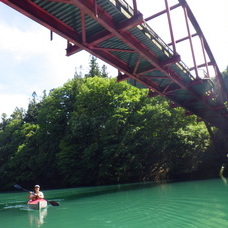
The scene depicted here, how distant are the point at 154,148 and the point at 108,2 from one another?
2347 centimetres

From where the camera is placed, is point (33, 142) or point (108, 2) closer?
point (108, 2)

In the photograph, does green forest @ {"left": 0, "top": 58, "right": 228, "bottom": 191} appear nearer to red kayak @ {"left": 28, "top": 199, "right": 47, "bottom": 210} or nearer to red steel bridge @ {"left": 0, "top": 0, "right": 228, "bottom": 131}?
red steel bridge @ {"left": 0, "top": 0, "right": 228, "bottom": 131}

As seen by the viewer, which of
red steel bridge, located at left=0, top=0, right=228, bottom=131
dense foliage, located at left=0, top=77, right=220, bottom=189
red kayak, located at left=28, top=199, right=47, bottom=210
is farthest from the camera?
dense foliage, located at left=0, top=77, right=220, bottom=189

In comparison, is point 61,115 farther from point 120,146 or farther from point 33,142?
point 120,146

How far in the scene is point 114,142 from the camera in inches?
1230

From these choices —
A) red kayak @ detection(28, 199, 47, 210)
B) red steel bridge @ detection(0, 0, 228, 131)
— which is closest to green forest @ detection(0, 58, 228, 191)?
red steel bridge @ detection(0, 0, 228, 131)

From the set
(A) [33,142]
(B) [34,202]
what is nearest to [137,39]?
(B) [34,202]

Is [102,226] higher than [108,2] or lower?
lower

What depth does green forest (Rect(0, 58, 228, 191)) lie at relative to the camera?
28812mm

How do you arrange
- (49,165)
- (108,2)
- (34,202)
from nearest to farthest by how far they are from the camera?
(108,2) → (34,202) → (49,165)

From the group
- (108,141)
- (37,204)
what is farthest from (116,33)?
(108,141)

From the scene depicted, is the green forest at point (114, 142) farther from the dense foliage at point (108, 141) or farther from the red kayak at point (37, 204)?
the red kayak at point (37, 204)

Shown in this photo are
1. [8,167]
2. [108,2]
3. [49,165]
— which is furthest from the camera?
[8,167]

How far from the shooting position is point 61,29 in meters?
8.59
